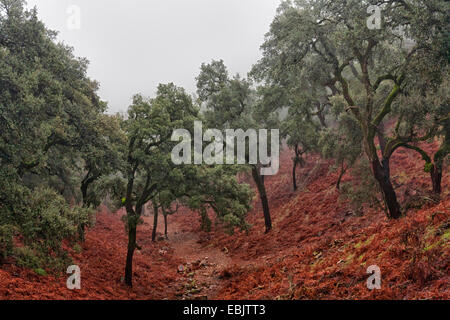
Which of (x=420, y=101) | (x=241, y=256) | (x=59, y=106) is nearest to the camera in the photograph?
(x=59, y=106)

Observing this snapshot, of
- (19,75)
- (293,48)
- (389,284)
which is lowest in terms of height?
(389,284)

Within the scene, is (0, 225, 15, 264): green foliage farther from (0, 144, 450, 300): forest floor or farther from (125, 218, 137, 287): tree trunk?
(125, 218, 137, 287): tree trunk

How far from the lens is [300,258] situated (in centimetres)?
1262

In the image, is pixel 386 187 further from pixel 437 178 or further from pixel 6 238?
pixel 6 238

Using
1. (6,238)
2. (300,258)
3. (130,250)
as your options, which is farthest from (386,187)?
(6,238)

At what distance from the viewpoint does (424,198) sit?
12.3 m

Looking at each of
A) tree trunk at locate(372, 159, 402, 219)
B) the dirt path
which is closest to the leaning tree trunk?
tree trunk at locate(372, 159, 402, 219)

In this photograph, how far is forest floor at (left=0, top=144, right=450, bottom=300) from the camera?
721 centimetres

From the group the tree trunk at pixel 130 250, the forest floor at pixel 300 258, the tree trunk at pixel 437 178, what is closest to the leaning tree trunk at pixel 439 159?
the tree trunk at pixel 437 178

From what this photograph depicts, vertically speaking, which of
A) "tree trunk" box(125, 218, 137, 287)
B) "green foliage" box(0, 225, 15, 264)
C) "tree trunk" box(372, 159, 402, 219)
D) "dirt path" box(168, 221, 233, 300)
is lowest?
"dirt path" box(168, 221, 233, 300)
